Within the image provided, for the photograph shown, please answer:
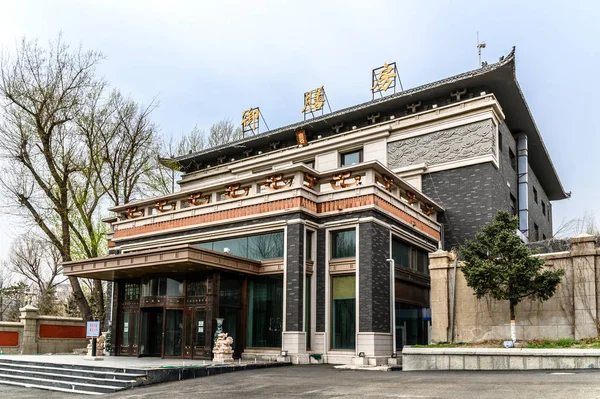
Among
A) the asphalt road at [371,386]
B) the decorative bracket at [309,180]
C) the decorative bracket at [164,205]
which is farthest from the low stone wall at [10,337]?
the decorative bracket at [309,180]

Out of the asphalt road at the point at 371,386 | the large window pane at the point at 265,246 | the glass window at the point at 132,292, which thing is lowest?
the asphalt road at the point at 371,386

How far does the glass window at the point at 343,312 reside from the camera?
1638 centimetres

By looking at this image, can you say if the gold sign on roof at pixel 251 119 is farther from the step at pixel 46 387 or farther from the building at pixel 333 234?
the step at pixel 46 387

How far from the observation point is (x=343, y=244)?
1712cm

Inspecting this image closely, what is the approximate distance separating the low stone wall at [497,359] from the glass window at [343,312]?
10.9 ft

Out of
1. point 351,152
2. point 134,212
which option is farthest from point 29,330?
point 351,152

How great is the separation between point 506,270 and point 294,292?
240 inches

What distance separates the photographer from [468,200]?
66.5 ft

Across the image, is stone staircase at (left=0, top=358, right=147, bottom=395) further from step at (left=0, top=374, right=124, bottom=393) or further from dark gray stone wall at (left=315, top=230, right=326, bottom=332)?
dark gray stone wall at (left=315, top=230, right=326, bottom=332)

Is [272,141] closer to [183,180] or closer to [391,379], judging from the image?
[183,180]

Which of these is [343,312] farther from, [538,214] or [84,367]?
[538,214]

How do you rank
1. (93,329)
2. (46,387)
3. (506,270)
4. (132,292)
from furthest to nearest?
(132,292) < (93,329) < (46,387) < (506,270)

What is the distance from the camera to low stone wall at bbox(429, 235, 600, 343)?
12.3 m

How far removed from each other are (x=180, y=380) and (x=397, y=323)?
24.8ft
